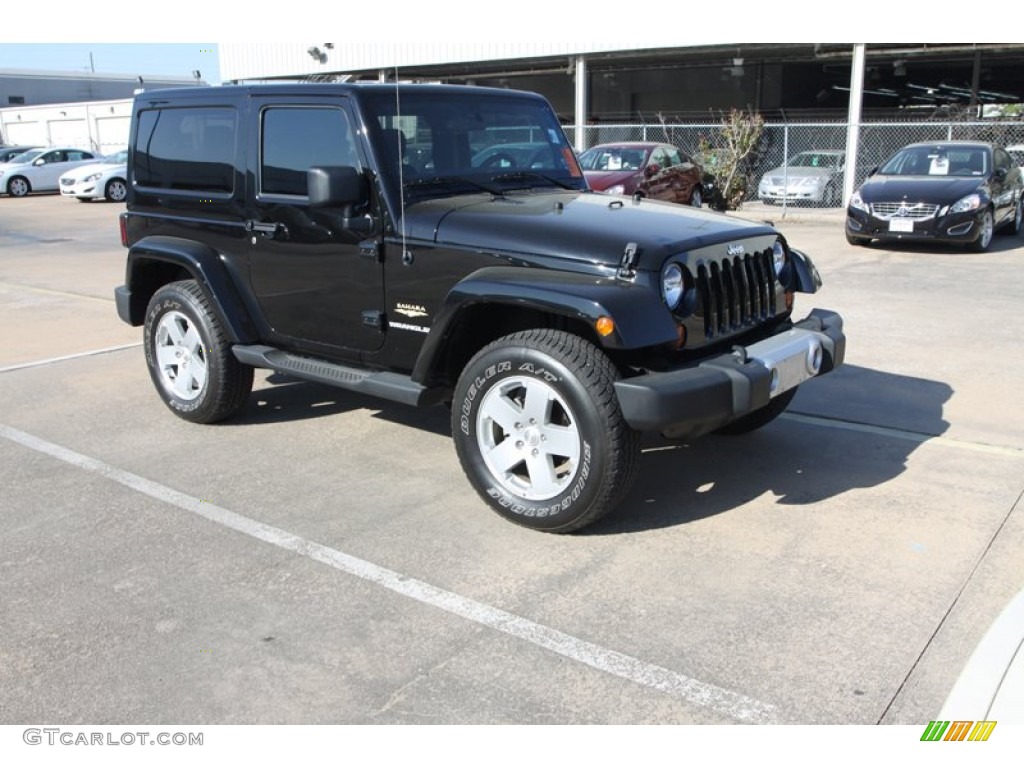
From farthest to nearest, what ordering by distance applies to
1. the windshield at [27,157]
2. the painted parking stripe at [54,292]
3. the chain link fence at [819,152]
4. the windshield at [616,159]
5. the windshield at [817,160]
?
1. the windshield at [27,157]
2. the windshield at [817,160]
3. the chain link fence at [819,152]
4. the windshield at [616,159]
5. the painted parking stripe at [54,292]

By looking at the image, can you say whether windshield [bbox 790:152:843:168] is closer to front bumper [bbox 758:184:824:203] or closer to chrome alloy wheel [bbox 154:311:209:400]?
front bumper [bbox 758:184:824:203]

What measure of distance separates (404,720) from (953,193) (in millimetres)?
12279

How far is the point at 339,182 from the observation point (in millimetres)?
4402

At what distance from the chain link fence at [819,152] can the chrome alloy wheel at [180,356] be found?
14729 mm

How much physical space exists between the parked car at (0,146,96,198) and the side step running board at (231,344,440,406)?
26.9 meters

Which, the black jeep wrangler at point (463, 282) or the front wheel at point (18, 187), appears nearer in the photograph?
the black jeep wrangler at point (463, 282)

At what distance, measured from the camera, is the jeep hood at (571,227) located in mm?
4074

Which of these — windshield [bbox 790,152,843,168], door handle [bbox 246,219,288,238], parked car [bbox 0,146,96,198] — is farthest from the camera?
parked car [bbox 0,146,96,198]

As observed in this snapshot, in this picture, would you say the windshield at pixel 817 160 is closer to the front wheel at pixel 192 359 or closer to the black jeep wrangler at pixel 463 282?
the black jeep wrangler at pixel 463 282

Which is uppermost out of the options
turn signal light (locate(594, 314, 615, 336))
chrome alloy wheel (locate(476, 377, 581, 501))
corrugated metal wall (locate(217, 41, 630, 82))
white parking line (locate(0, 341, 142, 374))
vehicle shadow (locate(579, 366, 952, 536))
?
corrugated metal wall (locate(217, 41, 630, 82))

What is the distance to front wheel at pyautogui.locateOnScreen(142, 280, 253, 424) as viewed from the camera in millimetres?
5469
